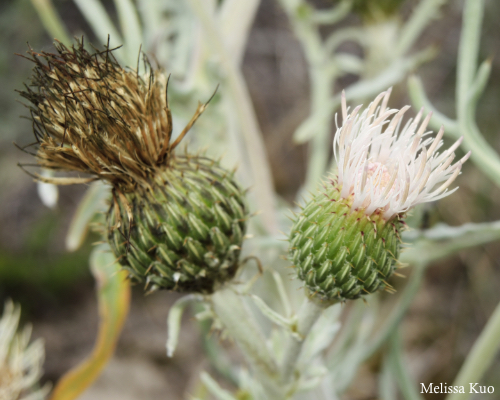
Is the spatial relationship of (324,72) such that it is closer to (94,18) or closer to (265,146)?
(94,18)

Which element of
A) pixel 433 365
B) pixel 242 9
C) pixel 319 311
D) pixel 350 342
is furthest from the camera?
pixel 433 365

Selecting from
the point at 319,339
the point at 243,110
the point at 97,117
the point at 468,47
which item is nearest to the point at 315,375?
the point at 319,339

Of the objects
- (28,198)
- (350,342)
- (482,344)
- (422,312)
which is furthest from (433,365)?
(28,198)

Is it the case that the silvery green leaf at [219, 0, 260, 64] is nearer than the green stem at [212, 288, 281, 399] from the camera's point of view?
No

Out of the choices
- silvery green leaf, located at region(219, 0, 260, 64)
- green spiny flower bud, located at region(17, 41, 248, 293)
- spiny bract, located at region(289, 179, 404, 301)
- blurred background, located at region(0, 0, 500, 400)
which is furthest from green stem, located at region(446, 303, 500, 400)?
silvery green leaf, located at region(219, 0, 260, 64)

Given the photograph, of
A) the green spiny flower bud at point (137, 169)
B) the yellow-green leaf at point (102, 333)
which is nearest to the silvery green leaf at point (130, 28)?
the green spiny flower bud at point (137, 169)

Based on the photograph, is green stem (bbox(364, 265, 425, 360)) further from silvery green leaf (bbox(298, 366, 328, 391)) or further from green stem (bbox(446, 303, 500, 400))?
silvery green leaf (bbox(298, 366, 328, 391))

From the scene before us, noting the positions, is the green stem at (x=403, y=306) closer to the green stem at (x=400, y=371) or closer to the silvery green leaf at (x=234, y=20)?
the green stem at (x=400, y=371)
